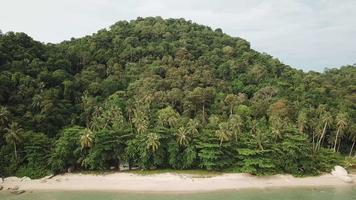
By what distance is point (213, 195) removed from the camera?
5106 cm

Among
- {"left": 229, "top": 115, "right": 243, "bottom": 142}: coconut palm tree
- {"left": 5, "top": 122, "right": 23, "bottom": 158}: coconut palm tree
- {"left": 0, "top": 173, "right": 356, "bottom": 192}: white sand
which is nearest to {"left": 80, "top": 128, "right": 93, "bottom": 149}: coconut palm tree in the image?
{"left": 0, "top": 173, "right": 356, "bottom": 192}: white sand

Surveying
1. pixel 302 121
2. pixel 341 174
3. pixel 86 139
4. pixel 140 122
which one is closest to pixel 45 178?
pixel 86 139

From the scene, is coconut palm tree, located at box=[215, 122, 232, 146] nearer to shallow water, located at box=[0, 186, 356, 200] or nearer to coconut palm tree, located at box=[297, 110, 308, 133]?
shallow water, located at box=[0, 186, 356, 200]

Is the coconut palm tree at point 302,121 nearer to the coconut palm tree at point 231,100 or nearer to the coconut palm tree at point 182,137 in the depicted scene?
the coconut palm tree at point 231,100

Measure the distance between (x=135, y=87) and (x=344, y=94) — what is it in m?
46.1

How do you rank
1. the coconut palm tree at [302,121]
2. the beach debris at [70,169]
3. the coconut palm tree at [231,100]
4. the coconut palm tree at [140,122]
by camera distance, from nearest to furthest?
the beach debris at [70,169] → the coconut palm tree at [140,122] → the coconut palm tree at [302,121] → the coconut palm tree at [231,100]

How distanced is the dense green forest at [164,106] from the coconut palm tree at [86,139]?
15 centimetres

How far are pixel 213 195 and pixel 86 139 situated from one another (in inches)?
796

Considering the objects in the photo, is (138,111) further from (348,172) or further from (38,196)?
(348,172)

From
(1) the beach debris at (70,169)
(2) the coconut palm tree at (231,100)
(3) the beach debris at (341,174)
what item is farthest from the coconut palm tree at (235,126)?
(1) the beach debris at (70,169)

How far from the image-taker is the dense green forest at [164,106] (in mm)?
60000

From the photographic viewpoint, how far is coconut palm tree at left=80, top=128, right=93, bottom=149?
58.7m

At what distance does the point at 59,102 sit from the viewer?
74.9 metres

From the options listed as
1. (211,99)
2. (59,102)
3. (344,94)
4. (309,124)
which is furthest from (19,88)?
(344,94)
